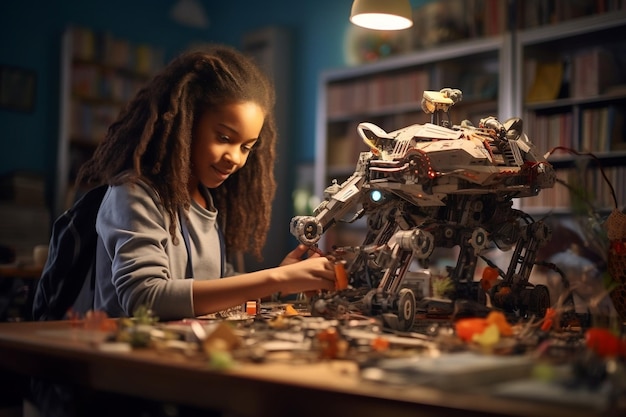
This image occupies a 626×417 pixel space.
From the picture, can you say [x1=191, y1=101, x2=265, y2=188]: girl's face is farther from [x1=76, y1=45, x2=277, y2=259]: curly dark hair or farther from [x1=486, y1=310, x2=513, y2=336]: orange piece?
[x1=486, y1=310, x2=513, y2=336]: orange piece

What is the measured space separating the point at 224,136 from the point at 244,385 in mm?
807

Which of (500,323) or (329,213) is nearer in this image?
(500,323)

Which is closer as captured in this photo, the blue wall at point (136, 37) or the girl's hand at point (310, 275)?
the girl's hand at point (310, 275)

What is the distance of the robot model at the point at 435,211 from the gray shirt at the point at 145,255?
25cm

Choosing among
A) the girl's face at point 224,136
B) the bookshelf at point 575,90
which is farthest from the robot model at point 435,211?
the bookshelf at point 575,90

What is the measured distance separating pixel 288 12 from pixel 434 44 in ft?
5.34

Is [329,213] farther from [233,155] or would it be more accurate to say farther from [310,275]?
[233,155]

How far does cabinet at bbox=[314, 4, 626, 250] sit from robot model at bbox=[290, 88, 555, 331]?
5.45 ft

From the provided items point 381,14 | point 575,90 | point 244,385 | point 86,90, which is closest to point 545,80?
point 575,90

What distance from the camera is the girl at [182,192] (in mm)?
1241

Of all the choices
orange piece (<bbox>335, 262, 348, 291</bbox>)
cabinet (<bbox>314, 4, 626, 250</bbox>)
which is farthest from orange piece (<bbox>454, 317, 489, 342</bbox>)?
cabinet (<bbox>314, 4, 626, 250</bbox>)

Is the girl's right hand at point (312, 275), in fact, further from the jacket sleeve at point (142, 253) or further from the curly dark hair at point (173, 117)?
the curly dark hair at point (173, 117)

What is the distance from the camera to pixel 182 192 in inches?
57.6

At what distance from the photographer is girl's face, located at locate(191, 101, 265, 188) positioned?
1481 mm
